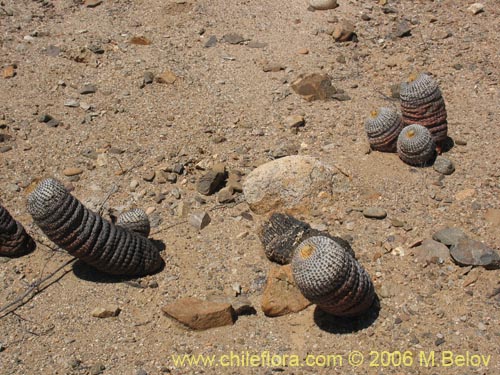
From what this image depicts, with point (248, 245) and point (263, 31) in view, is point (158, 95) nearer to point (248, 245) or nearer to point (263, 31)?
point (263, 31)

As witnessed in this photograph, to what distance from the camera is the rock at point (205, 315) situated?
4645mm

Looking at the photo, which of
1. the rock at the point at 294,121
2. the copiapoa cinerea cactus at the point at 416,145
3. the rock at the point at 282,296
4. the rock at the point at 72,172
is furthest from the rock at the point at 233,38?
the rock at the point at 282,296

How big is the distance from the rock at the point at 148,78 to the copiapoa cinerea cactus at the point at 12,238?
2.44m

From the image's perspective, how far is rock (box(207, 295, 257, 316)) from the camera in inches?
187

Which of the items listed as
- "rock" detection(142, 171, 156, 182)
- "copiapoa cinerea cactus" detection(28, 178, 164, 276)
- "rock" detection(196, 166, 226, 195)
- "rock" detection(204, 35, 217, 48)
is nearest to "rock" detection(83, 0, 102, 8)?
"rock" detection(204, 35, 217, 48)

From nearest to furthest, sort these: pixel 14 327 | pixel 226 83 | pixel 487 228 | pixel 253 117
→ pixel 14 327 → pixel 487 228 → pixel 253 117 → pixel 226 83

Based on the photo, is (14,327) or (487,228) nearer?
(14,327)

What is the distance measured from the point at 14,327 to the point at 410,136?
12.2 feet

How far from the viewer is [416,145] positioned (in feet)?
19.3

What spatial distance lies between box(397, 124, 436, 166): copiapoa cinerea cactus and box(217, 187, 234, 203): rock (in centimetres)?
161

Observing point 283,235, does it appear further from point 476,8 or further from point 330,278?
point 476,8

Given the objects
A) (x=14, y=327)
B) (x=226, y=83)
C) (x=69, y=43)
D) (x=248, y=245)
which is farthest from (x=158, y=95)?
(x=14, y=327)

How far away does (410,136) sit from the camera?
5.94 metres

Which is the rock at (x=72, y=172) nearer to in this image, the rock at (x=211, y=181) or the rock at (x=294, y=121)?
the rock at (x=211, y=181)
